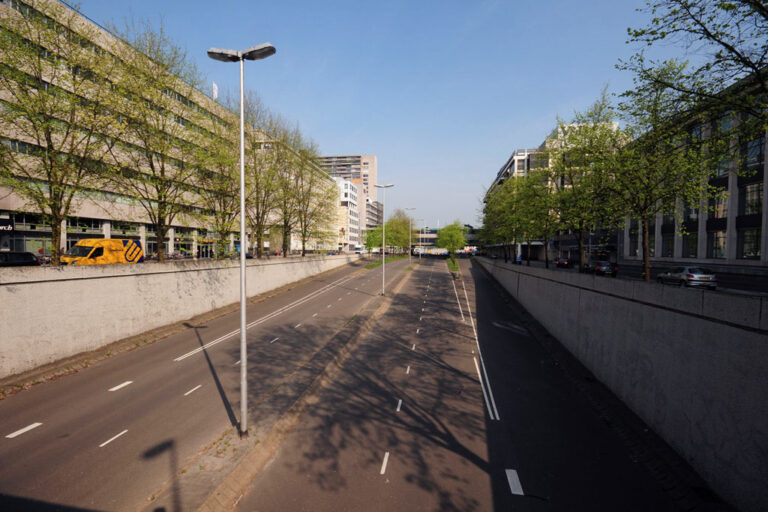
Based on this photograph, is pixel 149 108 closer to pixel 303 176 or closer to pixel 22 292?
pixel 22 292

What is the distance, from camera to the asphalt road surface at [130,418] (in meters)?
6.84

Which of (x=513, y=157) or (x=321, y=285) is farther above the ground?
(x=513, y=157)

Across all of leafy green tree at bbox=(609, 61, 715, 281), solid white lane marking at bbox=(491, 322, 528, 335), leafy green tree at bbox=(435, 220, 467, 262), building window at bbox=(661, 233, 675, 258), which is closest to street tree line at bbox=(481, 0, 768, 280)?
leafy green tree at bbox=(609, 61, 715, 281)

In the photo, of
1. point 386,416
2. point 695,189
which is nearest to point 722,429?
point 386,416

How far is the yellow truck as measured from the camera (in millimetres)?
22391

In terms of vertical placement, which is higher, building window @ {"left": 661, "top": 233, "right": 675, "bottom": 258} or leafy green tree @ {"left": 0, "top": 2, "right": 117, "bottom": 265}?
leafy green tree @ {"left": 0, "top": 2, "right": 117, "bottom": 265}

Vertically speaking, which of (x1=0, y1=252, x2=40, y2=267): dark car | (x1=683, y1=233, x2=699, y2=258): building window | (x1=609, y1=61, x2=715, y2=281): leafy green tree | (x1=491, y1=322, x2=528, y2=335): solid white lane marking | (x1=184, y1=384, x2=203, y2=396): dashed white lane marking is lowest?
(x1=491, y1=322, x2=528, y2=335): solid white lane marking

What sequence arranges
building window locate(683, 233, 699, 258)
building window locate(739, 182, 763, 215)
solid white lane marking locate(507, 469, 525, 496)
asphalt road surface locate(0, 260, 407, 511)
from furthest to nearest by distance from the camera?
building window locate(683, 233, 699, 258) → building window locate(739, 182, 763, 215) → solid white lane marking locate(507, 469, 525, 496) → asphalt road surface locate(0, 260, 407, 511)

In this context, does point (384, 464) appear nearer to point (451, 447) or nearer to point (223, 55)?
point (451, 447)

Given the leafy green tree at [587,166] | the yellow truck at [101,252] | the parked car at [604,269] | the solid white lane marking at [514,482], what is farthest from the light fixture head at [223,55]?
the parked car at [604,269]

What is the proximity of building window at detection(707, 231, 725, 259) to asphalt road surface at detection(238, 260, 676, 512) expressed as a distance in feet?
110

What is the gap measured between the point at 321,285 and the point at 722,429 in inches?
1414

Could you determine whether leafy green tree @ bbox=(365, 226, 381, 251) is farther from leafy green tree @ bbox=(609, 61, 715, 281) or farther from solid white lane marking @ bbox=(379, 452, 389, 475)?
solid white lane marking @ bbox=(379, 452, 389, 475)

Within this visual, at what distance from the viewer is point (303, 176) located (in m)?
40.9
